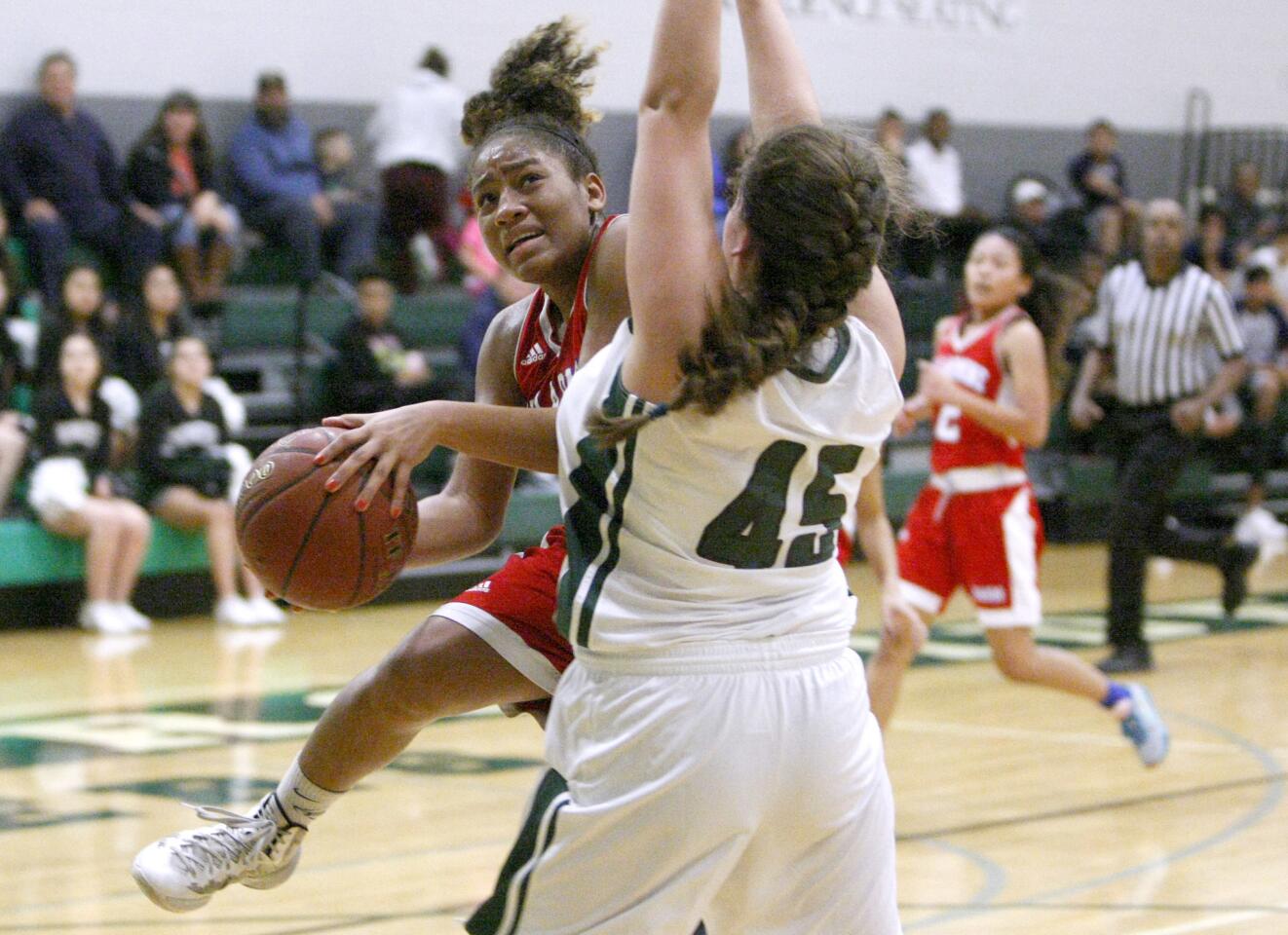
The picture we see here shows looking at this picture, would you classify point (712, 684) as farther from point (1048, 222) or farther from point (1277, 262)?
point (1277, 262)

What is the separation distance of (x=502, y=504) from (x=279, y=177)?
25.8 feet

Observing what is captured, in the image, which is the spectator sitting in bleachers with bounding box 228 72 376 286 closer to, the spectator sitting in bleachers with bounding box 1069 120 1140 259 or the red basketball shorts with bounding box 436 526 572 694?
the spectator sitting in bleachers with bounding box 1069 120 1140 259

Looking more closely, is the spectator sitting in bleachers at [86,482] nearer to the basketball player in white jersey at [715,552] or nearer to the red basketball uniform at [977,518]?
the red basketball uniform at [977,518]

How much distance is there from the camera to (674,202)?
2256 millimetres

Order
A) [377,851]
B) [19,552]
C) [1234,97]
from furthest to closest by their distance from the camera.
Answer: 1. [1234,97]
2. [19,552]
3. [377,851]

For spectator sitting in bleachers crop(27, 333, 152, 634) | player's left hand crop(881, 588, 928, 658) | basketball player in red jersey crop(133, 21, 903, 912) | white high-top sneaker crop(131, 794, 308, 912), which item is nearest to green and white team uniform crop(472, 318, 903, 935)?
basketball player in red jersey crop(133, 21, 903, 912)

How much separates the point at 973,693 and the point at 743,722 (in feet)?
16.8

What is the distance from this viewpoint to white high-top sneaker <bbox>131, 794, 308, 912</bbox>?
3.15 metres

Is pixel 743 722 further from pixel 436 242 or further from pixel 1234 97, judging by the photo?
pixel 1234 97

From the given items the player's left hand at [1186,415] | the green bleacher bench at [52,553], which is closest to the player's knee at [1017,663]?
the player's left hand at [1186,415]

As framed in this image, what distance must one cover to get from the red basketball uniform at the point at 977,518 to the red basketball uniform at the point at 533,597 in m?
2.73

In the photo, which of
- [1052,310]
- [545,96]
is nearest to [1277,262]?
[1052,310]

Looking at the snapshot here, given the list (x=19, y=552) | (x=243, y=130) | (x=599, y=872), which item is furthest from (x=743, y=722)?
(x=243, y=130)

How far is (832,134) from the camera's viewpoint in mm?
2367
